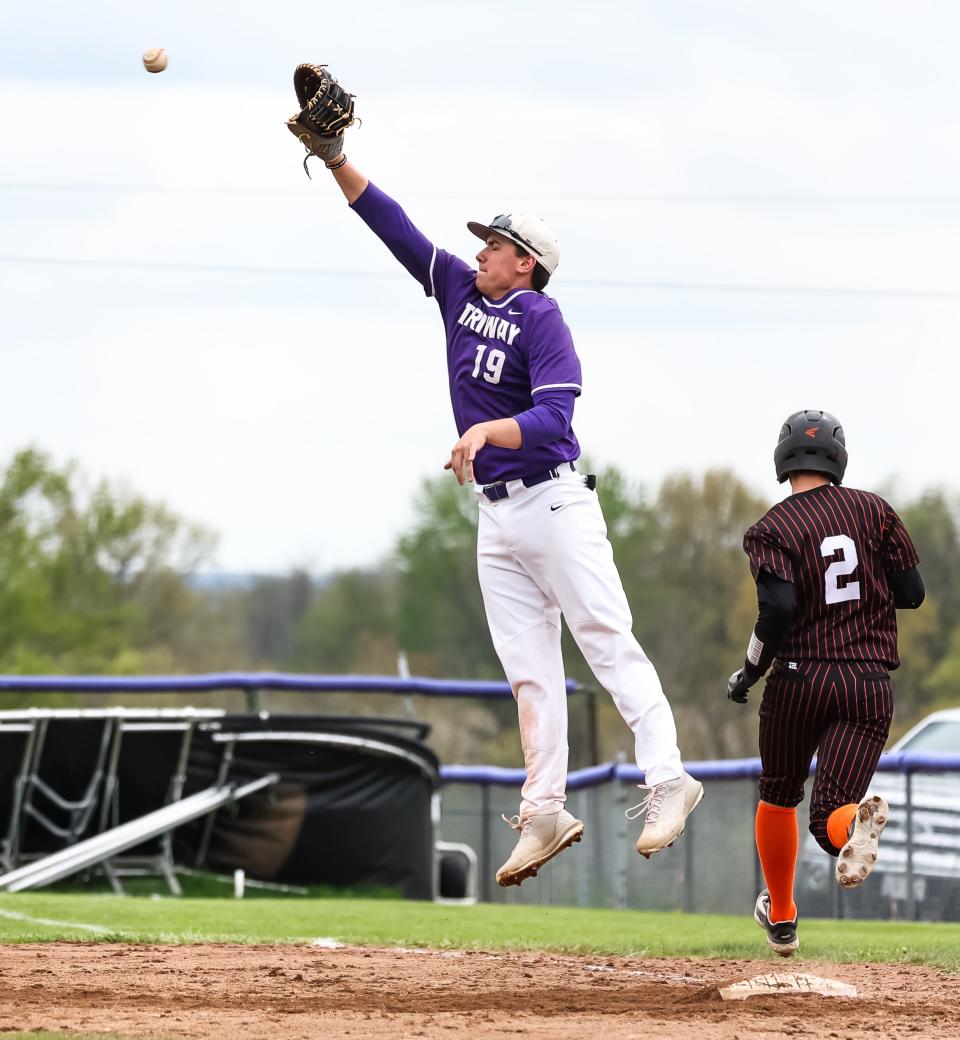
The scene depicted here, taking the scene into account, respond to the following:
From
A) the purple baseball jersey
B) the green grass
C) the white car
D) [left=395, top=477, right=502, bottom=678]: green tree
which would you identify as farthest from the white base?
[left=395, top=477, right=502, bottom=678]: green tree

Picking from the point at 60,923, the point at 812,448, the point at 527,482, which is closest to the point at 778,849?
the point at 812,448

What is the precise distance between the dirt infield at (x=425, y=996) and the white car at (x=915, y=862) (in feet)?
17.3

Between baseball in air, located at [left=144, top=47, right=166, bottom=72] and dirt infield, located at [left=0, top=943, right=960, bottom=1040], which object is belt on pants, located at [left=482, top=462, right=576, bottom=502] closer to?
dirt infield, located at [left=0, top=943, right=960, bottom=1040]

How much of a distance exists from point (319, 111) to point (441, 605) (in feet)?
165

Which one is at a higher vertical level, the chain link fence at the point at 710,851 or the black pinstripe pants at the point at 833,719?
the black pinstripe pants at the point at 833,719

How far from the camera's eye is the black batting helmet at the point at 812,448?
5.85 metres

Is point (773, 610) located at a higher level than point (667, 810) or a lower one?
higher

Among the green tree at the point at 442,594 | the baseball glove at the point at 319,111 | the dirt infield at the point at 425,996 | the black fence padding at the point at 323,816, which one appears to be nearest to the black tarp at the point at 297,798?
the black fence padding at the point at 323,816

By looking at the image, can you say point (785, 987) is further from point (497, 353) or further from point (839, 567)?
point (497, 353)

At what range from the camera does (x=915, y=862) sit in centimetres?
1153

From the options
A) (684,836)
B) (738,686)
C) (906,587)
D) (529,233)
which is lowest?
(684,836)

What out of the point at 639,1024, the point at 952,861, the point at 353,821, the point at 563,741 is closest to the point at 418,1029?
the point at 639,1024

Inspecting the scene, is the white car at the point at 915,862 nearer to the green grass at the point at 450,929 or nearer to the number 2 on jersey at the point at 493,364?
the green grass at the point at 450,929

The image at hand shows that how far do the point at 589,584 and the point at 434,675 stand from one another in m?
50.6
